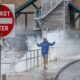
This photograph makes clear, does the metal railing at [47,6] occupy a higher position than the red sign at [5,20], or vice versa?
the metal railing at [47,6]

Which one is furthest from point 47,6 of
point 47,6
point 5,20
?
point 5,20

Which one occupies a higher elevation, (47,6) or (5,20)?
(47,6)

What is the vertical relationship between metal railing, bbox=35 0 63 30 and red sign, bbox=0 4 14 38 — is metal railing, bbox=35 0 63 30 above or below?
above

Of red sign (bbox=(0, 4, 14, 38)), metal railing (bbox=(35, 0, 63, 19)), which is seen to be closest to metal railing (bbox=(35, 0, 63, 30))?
metal railing (bbox=(35, 0, 63, 19))

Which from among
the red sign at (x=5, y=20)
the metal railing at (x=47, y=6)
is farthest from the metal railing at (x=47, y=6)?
the red sign at (x=5, y=20)

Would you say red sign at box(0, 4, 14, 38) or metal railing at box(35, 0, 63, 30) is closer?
red sign at box(0, 4, 14, 38)

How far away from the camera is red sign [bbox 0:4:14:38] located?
45.0 ft

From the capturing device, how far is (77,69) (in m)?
23.9

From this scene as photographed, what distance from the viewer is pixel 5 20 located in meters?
13.9

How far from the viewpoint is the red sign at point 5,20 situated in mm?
13711

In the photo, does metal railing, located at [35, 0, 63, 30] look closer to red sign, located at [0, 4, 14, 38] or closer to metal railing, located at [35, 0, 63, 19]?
A: metal railing, located at [35, 0, 63, 19]

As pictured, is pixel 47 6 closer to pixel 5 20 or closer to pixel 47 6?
pixel 47 6

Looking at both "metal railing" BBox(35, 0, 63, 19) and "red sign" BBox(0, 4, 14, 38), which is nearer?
"red sign" BBox(0, 4, 14, 38)

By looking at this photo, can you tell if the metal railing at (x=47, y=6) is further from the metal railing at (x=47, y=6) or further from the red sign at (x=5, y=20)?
the red sign at (x=5, y=20)
